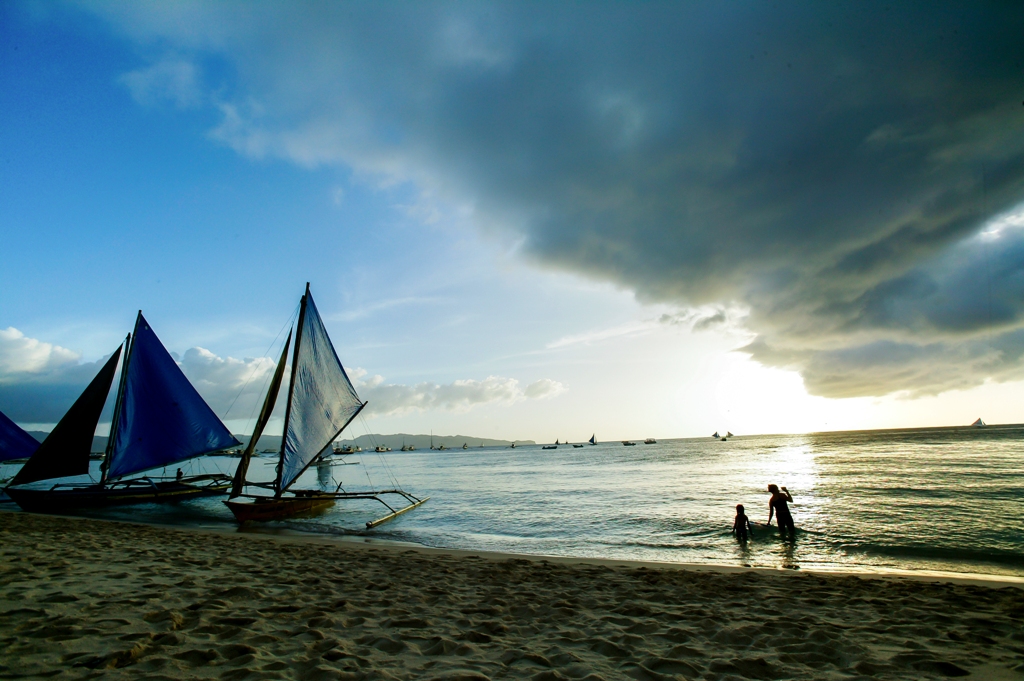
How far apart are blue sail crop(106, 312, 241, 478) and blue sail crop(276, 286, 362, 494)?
10.1m

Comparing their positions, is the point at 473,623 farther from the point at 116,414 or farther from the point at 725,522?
the point at 116,414

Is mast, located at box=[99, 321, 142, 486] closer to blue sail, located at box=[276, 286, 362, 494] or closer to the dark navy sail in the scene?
the dark navy sail

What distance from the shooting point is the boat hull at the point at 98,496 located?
22609mm

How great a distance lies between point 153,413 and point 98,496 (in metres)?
5.05

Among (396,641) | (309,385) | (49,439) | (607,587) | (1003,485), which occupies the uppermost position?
(309,385)

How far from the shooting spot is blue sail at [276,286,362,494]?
20141 millimetres

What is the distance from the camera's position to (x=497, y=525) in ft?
70.2

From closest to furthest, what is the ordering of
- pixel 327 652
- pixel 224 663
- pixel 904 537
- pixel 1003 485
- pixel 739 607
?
pixel 224 663
pixel 327 652
pixel 739 607
pixel 904 537
pixel 1003 485

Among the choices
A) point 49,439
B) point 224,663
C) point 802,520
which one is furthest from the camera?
point 49,439

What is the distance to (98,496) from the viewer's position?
24.2m

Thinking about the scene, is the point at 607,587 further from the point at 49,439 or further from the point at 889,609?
the point at 49,439

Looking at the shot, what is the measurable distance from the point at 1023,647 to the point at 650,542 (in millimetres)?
11838

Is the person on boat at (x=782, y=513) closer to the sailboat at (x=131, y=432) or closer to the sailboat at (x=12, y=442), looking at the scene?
the sailboat at (x=131, y=432)

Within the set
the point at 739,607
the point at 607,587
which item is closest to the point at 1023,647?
the point at 739,607
